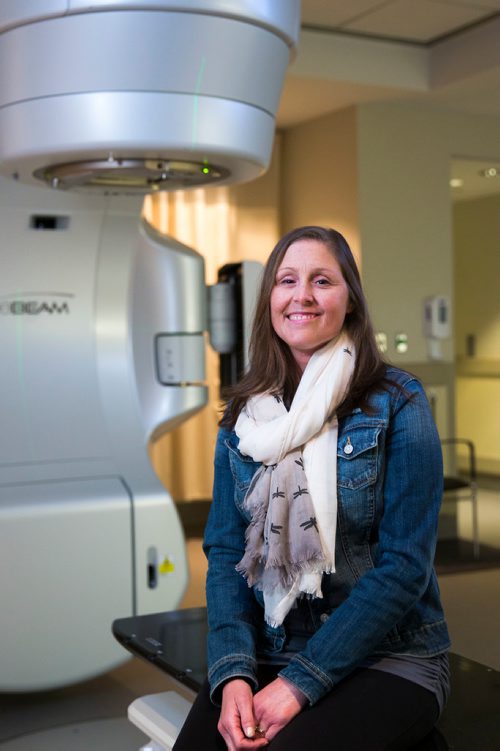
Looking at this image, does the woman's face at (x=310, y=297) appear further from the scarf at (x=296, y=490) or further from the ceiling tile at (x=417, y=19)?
the ceiling tile at (x=417, y=19)

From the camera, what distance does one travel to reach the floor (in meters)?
2.65

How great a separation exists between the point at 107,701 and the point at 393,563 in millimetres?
1770

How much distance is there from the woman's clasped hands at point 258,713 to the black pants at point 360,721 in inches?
0.6

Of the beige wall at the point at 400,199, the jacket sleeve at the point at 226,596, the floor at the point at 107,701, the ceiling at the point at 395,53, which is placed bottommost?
the floor at the point at 107,701

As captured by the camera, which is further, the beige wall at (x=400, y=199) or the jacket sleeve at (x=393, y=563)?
the beige wall at (x=400, y=199)

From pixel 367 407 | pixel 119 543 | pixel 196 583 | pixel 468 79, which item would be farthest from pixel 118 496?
pixel 468 79

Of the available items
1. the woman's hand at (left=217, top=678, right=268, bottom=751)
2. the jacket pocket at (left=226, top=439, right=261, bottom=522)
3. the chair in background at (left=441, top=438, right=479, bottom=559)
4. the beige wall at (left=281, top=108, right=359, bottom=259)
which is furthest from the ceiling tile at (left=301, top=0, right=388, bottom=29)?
the woman's hand at (left=217, top=678, right=268, bottom=751)

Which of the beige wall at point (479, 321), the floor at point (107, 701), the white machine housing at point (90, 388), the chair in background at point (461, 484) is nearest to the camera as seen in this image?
the white machine housing at point (90, 388)

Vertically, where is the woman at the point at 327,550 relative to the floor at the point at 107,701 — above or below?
above

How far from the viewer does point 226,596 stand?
1575mm

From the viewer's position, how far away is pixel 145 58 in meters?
2.01

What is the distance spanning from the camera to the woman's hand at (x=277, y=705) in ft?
4.50

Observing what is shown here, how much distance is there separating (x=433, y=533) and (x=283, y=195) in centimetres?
454

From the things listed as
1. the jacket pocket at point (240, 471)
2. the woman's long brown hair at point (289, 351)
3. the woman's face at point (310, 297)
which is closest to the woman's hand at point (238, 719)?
the jacket pocket at point (240, 471)
